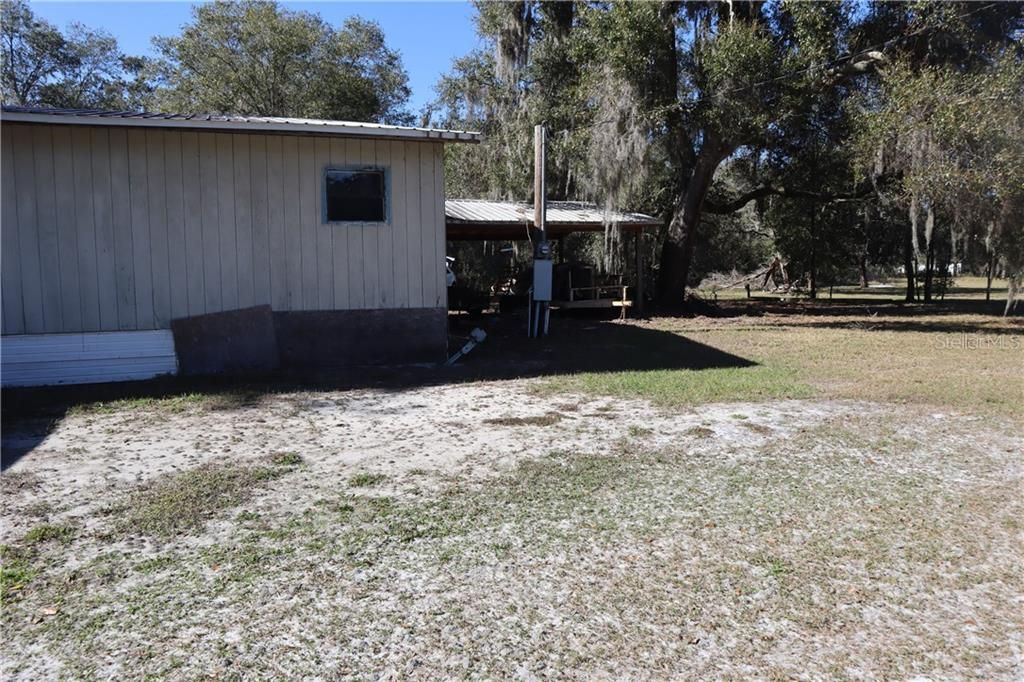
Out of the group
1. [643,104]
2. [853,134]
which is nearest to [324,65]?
[643,104]

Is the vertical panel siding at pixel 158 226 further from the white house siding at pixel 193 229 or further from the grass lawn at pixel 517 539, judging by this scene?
the grass lawn at pixel 517 539

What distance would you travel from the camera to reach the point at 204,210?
29.1ft

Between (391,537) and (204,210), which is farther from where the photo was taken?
(204,210)

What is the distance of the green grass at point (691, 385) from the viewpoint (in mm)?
7703

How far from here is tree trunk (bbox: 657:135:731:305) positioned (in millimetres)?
17922

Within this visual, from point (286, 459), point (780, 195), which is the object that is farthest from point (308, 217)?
point (780, 195)

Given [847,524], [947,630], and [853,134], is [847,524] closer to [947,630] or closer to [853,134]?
[947,630]

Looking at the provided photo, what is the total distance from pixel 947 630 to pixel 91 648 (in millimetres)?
3302

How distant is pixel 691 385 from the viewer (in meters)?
8.29

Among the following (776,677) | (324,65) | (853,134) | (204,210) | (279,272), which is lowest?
(776,677)

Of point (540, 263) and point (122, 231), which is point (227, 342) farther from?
point (540, 263)

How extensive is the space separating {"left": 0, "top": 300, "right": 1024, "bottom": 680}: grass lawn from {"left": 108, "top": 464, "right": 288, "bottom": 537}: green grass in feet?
0.07

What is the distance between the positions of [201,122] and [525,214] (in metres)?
8.10

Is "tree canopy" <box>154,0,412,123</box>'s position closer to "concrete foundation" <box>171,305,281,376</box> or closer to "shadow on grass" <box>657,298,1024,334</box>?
"shadow on grass" <box>657,298,1024,334</box>
